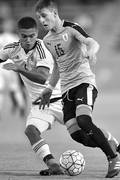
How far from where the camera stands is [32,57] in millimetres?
8766

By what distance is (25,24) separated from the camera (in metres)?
8.55

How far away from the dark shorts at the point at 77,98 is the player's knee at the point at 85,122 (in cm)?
26

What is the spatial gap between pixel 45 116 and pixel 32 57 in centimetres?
78

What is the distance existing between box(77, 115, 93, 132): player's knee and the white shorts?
34.2 inches

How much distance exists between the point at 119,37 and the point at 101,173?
2236 cm

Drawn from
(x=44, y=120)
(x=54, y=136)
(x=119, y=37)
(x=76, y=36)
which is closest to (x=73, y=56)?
(x=76, y=36)

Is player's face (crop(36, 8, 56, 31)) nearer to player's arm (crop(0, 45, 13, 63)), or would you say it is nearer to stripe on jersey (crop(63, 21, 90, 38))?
stripe on jersey (crop(63, 21, 90, 38))

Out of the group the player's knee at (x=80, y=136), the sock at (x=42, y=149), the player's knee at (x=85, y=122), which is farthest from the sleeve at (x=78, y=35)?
the sock at (x=42, y=149)

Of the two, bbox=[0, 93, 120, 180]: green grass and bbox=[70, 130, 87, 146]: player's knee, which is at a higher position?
bbox=[70, 130, 87, 146]: player's knee

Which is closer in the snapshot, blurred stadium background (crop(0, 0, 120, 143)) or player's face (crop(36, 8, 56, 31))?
player's face (crop(36, 8, 56, 31))

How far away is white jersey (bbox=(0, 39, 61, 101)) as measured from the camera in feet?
28.2

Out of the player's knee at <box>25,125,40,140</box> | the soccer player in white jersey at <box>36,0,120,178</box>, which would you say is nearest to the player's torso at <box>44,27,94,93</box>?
the soccer player in white jersey at <box>36,0,120,178</box>

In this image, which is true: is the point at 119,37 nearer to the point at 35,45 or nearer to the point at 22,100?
the point at 22,100

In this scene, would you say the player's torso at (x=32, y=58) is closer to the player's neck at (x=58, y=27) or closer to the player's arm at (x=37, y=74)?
the player's arm at (x=37, y=74)
